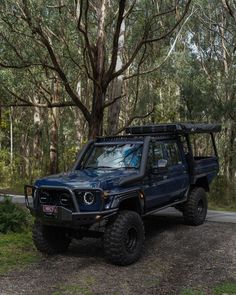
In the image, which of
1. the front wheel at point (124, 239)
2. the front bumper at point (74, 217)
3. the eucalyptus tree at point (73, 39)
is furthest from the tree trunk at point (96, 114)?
the front bumper at point (74, 217)

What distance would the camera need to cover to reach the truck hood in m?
7.31

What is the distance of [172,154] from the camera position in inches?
381

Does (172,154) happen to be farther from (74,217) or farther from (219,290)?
(219,290)

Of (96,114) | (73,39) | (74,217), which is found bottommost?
(74,217)

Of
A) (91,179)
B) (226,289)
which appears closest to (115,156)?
(91,179)

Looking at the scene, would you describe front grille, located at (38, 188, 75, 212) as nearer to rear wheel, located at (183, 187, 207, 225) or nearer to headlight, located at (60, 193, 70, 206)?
headlight, located at (60, 193, 70, 206)

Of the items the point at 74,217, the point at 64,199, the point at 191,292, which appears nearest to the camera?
the point at 191,292

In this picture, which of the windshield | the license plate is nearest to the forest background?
the windshield

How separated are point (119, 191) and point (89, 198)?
52cm

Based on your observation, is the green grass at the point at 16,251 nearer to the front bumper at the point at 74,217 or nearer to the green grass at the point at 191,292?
the front bumper at the point at 74,217

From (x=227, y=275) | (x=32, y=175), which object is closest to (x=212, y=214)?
(x=227, y=275)

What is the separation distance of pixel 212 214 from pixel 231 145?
15529mm

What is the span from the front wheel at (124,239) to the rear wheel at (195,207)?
2.67 metres

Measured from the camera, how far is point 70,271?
716cm
